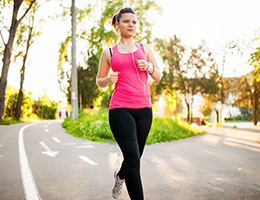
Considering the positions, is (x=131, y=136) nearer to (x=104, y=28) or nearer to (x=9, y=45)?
(x=104, y=28)

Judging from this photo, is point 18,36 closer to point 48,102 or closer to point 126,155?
point 126,155

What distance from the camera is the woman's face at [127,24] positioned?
9.36ft

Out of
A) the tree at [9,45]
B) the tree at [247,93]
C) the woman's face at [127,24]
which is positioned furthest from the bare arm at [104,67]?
the tree at [247,93]

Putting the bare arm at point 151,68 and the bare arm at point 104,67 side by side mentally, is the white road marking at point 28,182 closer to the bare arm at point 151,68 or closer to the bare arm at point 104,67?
the bare arm at point 104,67

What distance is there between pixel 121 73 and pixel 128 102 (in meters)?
0.31

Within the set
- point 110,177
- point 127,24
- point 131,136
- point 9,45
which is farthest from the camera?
point 9,45

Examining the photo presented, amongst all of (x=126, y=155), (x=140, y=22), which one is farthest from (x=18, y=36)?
(x=126, y=155)

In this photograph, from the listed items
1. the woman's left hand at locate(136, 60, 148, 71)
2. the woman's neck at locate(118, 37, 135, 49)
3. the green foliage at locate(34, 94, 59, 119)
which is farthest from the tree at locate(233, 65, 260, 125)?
the woman's left hand at locate(136, 60, 148, 71)

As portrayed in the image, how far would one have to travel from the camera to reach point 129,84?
2693 mm

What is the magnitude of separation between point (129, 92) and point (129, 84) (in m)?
0.08

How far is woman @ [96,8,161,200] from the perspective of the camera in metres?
2.49

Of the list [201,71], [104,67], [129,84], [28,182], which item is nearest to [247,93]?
[201,71]

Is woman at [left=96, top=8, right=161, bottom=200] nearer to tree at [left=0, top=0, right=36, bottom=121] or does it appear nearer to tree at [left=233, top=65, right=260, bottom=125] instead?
tree at [left=0, top=0, right=36, bottom=121]

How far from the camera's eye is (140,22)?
19.7 metres
